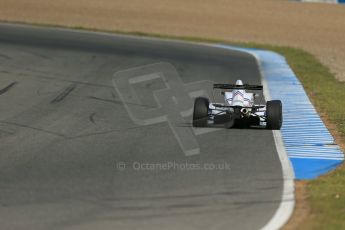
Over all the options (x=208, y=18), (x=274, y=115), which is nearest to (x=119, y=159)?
(x=274, y=115)

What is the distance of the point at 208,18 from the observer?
153 feet

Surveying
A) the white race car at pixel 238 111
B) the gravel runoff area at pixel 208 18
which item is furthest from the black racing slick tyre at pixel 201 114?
the gravel runoff area at pixel 208 18

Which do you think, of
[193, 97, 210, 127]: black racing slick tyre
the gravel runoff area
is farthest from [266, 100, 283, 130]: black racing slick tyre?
the gravel runoff area

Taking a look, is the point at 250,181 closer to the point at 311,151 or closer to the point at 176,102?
the point at 311,151

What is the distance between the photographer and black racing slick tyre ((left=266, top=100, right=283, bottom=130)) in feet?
43.1

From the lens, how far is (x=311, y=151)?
460 inches

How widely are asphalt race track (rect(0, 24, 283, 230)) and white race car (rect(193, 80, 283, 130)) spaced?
0.85 feet

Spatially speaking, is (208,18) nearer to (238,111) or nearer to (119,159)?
(238,111)

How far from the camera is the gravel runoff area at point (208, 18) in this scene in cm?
4153

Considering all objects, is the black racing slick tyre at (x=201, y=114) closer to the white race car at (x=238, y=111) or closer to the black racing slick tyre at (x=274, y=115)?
the white race car at (x=238, y=111)

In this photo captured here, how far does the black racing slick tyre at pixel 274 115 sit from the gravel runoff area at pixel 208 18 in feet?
79.2

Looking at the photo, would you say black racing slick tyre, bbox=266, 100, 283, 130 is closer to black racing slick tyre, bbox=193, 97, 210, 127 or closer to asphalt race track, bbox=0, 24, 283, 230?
asphalt race track, bbox=0, 24, 283, 230

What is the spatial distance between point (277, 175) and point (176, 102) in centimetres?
753

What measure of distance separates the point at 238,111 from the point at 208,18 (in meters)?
33.8
